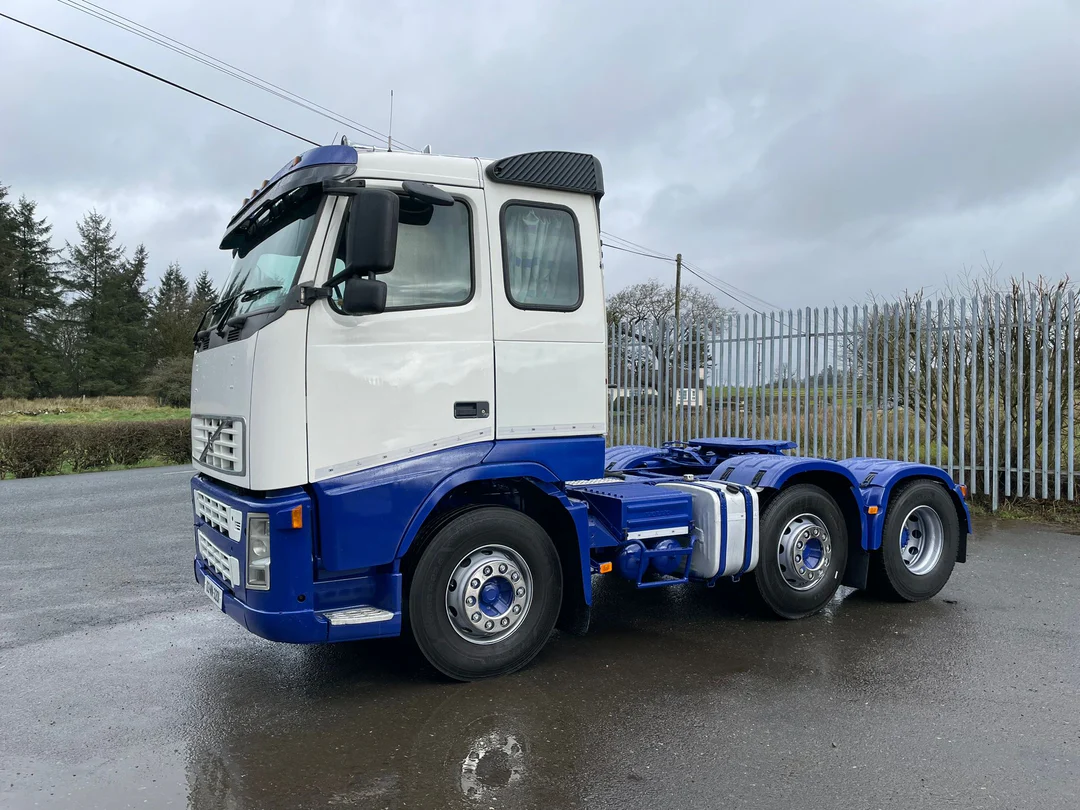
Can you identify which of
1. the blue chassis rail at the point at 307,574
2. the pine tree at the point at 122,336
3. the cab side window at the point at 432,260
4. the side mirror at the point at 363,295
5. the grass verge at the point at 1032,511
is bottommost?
the grass verge at the point at 1032,511

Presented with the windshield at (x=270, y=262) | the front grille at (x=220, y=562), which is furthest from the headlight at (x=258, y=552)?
the windshield at (x=270, y=262)

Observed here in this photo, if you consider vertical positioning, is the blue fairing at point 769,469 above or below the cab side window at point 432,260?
below

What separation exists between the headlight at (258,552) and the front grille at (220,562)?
145 mm

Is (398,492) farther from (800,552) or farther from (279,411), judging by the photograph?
(800,552)

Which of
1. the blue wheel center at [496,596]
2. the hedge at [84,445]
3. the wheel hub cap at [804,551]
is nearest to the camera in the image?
the blue wheel center at [496,596]

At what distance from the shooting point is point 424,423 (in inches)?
171

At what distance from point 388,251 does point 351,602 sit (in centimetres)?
183

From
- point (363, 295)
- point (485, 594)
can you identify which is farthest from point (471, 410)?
point (485, 594)

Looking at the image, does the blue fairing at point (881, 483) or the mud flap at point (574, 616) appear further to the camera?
the blue fairing at point (881, 483)

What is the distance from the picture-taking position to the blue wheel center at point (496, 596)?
14.9ft

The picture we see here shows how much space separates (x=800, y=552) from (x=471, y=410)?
278 cm

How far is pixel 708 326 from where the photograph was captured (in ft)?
42.8

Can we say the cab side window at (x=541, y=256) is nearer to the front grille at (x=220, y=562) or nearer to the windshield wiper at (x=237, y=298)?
the windshield wiper at (x=237, y=298)

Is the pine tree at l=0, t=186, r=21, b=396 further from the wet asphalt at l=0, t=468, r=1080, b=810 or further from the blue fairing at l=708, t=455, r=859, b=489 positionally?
the blue fairing at l=708, t=455, r=859, b=489
